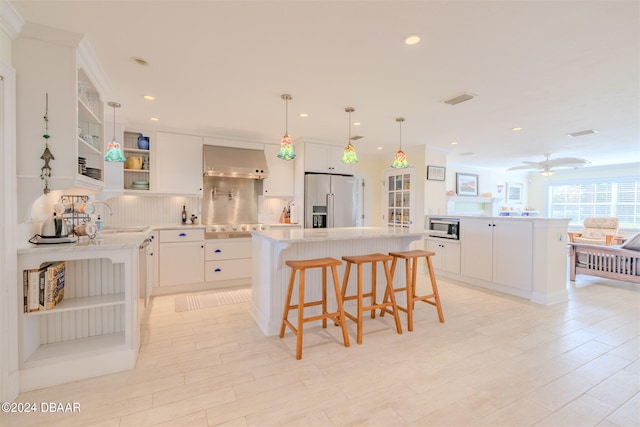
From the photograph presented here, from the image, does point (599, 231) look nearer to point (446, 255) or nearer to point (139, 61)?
point (446, 255)

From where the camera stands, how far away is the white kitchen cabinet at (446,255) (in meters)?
4.73

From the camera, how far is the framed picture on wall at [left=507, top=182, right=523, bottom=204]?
8727mm

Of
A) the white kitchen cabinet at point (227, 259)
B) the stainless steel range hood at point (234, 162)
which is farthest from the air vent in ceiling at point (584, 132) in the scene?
the white kitchen cabinet at point (227, 259)

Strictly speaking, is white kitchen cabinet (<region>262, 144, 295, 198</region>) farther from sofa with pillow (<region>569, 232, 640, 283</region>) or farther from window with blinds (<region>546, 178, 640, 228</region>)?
window with blinds (<region>546, 178, 640, 228</region>)

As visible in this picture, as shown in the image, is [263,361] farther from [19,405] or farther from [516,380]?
[516,380]

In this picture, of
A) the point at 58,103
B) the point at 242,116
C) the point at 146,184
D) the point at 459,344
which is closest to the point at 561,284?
the point at 459,344

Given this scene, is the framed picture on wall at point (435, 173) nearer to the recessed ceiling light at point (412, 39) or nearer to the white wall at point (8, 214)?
the recessed ceiling light at point (412, 39)

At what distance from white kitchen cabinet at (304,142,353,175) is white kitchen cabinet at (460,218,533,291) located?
2230 millimetres

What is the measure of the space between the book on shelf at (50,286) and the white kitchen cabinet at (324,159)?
3490 millimetres

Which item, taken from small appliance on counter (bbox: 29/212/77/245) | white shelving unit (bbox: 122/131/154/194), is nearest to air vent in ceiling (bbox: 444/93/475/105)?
small appliance on counter (bbox: 29/212/77/245)

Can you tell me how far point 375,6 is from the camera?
1.70 metres

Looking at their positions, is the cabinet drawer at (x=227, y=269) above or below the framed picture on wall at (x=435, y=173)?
below

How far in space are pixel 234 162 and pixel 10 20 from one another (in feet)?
9.32

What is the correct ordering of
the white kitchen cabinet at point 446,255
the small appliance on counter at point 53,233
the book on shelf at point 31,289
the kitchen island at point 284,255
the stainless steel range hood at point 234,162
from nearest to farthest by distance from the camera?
the book on shelf at point 31,289 → the small appliance on counter at point 53,233 → the kitchen island at point 284,255 → the stainless steel range hood at point 234,162 → the white kitchen cabinet at point 446,255
